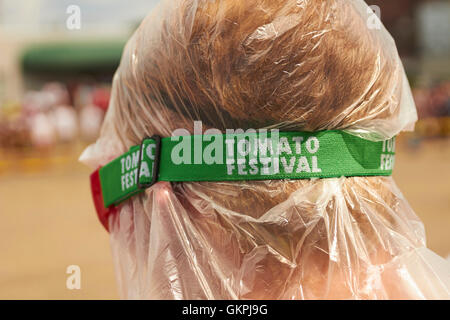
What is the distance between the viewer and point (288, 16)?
36.0 inches

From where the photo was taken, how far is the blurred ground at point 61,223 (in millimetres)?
4625

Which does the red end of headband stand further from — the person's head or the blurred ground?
the blurred ground

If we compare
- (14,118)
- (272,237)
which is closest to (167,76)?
(272,237)

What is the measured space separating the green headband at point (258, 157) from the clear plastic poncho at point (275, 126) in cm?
2

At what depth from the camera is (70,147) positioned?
15758 mm

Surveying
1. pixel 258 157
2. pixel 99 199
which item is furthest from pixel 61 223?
pixel 258 157

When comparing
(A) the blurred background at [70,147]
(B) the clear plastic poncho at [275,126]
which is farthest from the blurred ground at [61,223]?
(B) the clear plastic poncho at [275,126]

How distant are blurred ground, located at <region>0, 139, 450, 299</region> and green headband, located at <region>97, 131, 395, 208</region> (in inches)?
125

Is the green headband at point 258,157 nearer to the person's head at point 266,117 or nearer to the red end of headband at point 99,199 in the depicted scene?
the person's head at point 266,117

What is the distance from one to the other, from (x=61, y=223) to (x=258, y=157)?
648 cm

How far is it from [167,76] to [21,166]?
12679 mm

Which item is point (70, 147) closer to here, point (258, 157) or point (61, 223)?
point (61, 223)

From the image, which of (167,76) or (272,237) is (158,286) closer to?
(272,237)
